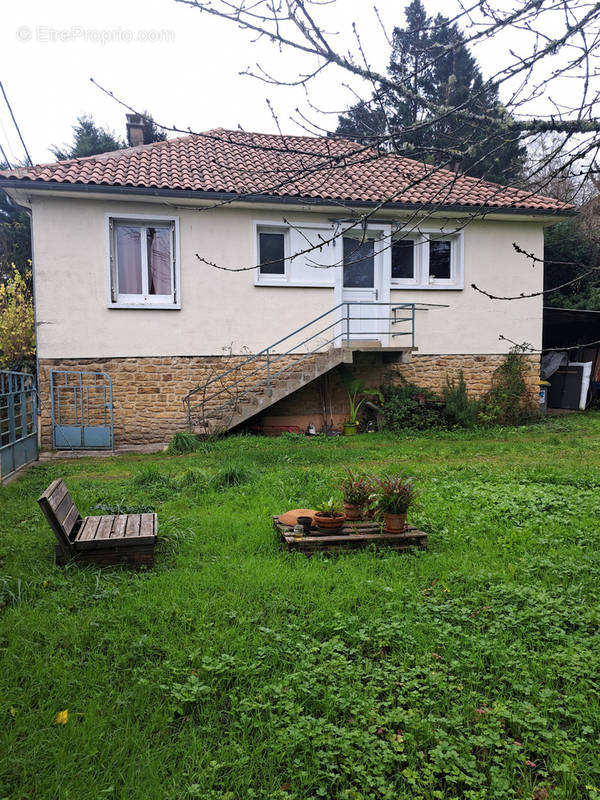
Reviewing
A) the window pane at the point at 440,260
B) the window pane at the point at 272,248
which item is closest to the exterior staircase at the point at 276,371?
the window pane at the point at 440,260

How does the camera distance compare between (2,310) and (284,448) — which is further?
(2,310)

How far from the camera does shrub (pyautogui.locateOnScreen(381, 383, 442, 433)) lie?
13.4 metres

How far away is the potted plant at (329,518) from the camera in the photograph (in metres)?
5.32

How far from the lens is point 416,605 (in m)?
4.04

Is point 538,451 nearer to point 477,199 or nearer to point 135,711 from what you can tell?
point 477,199

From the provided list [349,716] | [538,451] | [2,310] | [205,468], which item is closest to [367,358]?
[538,451]

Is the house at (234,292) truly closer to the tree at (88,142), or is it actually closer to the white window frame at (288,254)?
the white window frame at (288,254)

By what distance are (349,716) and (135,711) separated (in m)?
1.05

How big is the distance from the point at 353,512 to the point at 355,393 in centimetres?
809

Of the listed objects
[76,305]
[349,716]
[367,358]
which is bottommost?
[349,716]

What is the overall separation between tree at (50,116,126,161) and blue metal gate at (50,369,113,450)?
14.4 meters

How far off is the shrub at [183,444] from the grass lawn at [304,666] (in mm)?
4992

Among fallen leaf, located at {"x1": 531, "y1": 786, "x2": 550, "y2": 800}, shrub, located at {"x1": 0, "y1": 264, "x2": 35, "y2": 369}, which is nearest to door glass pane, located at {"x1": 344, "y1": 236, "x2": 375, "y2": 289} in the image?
shrub, located at {"x1": 0, "y1": 264, "x2": 35, "y2": 369}

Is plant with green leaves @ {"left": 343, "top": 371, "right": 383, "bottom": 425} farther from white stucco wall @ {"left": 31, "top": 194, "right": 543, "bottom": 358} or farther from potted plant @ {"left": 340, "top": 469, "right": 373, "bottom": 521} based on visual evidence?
potted plant @ {"left": 340, "top": 469, "right": 373, "bottom": 521}
